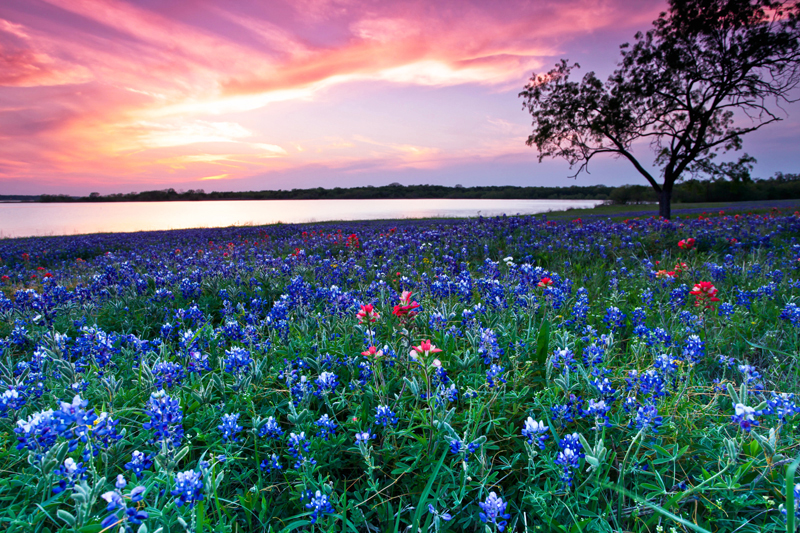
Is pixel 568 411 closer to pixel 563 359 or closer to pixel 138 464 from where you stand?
pixel 563 359

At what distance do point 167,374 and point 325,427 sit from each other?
3.73ft

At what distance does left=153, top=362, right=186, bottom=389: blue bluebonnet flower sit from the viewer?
248 centimetres

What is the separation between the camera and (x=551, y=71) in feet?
70.8

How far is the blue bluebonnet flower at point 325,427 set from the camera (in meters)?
2.17

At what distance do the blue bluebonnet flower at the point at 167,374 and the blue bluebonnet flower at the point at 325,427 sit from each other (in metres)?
1.07

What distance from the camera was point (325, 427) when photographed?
87.5 inches

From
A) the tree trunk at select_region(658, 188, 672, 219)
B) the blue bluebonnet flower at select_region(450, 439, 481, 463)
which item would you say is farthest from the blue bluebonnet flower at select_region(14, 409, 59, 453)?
the tree trunk at select_region(658, 188, 672, 219)

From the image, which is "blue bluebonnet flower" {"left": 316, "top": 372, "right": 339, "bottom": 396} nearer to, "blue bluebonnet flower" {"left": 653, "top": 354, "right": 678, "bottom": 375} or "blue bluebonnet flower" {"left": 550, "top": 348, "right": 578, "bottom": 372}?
"blue bluebonnet flower" {"left": 550, "top": 348, "right": 578, "bottom": 372}

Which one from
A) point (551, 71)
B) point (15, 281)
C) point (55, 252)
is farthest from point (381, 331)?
point (551, 71)

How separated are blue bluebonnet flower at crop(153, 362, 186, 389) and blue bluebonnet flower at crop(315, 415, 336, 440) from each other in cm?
107

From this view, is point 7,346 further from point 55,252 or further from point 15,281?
point 55,252

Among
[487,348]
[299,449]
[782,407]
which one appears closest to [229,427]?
[299,449]

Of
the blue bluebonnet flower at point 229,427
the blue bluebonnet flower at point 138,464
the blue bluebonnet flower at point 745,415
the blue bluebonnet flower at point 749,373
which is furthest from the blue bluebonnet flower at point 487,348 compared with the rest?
the blue bluebonnet flower at point 138,464

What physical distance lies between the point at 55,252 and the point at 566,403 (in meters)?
16.9
